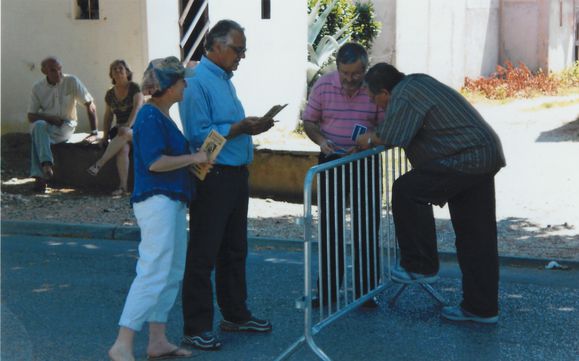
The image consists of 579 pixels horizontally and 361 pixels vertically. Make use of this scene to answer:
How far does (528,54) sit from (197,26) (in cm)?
1106

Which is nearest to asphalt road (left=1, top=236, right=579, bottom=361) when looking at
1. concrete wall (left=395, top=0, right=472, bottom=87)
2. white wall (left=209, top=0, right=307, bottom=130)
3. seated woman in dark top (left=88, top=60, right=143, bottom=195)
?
seated woman in dark top (left=88, top=60, right=143, bottom=195)

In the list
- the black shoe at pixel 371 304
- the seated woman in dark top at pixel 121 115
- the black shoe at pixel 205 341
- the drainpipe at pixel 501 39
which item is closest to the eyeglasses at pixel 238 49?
the black shoe at pixel 205 341

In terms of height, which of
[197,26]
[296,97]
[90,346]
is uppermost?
[197,26]

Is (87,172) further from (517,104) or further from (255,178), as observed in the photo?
(517,104)

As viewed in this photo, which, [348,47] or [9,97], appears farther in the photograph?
[9,97]

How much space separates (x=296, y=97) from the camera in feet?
53.3

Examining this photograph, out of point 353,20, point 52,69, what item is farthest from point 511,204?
point 353,20

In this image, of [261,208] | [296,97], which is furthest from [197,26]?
[261,208]

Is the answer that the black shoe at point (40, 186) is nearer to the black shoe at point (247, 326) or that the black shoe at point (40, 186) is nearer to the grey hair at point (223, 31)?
the black shoe at point (247, 326)

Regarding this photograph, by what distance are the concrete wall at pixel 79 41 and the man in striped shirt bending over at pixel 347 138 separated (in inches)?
258

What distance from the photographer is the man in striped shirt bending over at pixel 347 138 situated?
656cm

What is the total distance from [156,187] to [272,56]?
33.1 feet

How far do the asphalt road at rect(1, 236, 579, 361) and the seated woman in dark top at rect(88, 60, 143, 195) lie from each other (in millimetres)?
2967

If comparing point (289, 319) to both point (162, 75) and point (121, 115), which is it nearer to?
point (162, 75)
